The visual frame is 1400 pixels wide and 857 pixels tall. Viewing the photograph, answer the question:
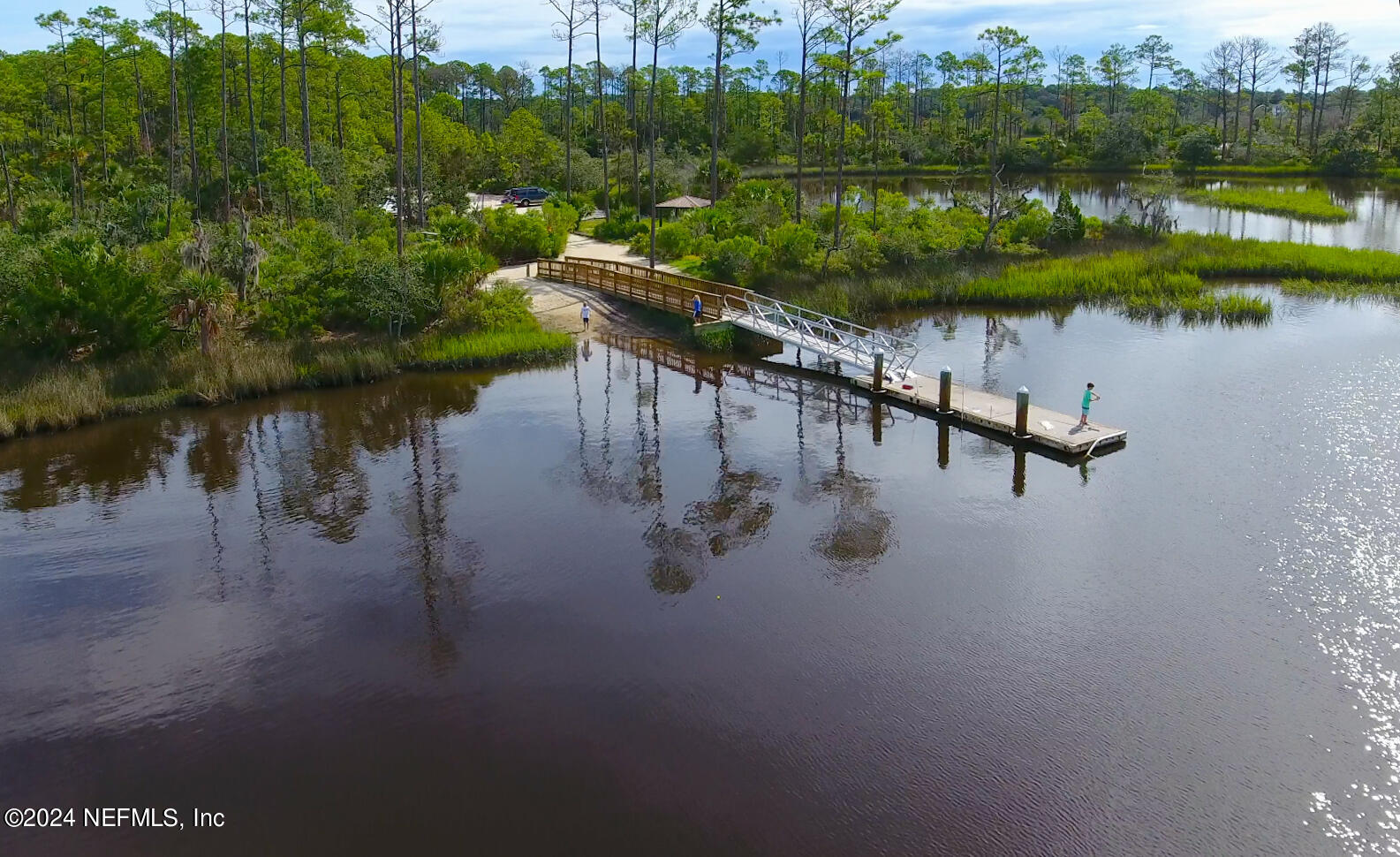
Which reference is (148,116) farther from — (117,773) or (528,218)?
(117,773)

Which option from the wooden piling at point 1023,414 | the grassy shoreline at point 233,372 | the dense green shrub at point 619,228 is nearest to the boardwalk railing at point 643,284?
the grassy shoreline at point 233,372

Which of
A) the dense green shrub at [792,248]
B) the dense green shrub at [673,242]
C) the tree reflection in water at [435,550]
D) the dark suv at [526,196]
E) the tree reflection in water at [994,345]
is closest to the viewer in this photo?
the tree reflection in water at [435,550]

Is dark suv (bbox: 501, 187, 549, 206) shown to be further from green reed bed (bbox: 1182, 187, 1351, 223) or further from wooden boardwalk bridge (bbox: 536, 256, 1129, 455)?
green reed bed (bbox: 1182, 187, 1351, 223)

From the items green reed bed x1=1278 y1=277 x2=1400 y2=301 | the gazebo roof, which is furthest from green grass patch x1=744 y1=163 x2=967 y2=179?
green reed bed x1=1278 y1=277 x2=1400 y2=301

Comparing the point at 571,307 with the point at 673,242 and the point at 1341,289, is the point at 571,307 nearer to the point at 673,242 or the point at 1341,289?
the point at 673,242

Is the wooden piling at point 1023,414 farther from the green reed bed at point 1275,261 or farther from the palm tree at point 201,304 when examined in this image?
the palm tree at point 201,304

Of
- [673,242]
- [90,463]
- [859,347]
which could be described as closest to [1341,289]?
[859,347]
